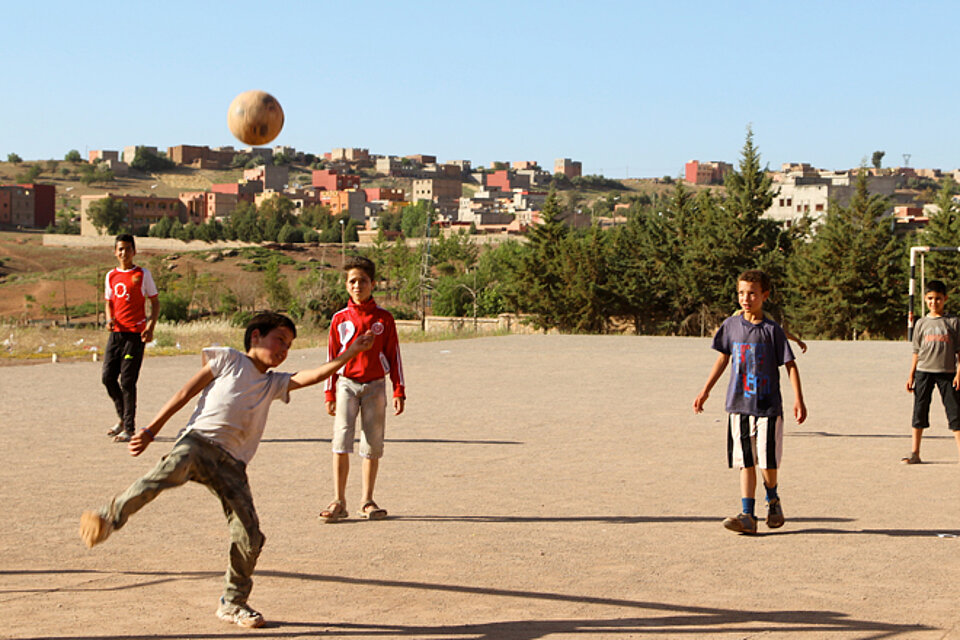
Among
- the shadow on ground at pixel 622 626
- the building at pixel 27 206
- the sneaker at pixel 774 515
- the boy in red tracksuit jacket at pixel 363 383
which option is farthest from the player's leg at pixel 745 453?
the building at pixel 27 206

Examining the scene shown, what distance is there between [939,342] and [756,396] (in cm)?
374

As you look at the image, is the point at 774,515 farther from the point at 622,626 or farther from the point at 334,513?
the point at 334,513

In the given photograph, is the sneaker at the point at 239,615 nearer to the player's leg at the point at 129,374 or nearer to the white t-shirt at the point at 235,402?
the white t-shirt at the point at 235,402

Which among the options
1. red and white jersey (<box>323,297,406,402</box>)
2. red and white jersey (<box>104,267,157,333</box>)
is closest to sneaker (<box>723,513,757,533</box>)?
red and white jersey (<box>323,297,406,402</box>)

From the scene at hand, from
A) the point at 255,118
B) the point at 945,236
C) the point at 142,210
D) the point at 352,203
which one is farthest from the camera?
the point at 352,203

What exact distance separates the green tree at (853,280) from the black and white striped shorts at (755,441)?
150 feet

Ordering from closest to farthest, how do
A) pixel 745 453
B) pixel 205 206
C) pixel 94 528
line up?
pixel 94 528, pixel 745 453, pixel 205 206

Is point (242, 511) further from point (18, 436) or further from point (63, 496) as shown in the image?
point (18, 436)

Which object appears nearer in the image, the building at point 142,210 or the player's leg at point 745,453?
the player's leg at point 745,453

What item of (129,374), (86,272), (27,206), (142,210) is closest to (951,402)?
(129,374)

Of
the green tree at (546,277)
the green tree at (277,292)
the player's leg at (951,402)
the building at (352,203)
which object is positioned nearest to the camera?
the player's leg at (951,402)

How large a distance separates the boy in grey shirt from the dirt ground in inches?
16.7

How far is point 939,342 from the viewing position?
10.0 m

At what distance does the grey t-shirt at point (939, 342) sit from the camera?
998 cm
